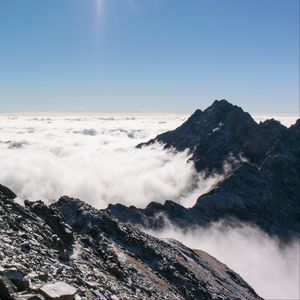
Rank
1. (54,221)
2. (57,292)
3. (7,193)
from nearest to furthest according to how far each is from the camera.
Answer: (57,292) < (7,193) < (54,221)

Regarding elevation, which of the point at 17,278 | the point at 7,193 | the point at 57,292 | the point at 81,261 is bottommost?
the point at 81,261

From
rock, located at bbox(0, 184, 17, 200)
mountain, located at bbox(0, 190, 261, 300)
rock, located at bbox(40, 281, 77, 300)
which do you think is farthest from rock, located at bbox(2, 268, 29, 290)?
rock, located at bbox(0, 184, 17, 200)

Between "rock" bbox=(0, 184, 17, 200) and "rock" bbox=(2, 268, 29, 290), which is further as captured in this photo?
"rock" bbox=(0, 184, 17, 200)

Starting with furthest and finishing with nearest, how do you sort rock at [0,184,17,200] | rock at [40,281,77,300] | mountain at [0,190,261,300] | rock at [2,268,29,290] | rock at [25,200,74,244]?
rock at [25,200,74,244]
rock at [0,184,17,200]
mountain at [0,190,261,300]
rock at [2,268,29,290]
rock at [40,281,77,300]

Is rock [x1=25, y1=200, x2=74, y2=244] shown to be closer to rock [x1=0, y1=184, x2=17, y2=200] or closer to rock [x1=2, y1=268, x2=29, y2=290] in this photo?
rock [x1=0, y1=184, x2=17, y2=200]

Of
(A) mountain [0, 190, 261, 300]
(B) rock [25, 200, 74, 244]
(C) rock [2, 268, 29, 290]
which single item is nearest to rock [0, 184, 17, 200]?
(A) mountain [0, 190, 261, 300]

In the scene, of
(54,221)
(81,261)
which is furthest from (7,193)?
(81,261)

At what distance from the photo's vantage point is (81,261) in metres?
51.9

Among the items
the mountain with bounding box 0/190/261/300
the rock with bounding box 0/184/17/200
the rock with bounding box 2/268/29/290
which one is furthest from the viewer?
the rock with bounding box 0/184/17/200

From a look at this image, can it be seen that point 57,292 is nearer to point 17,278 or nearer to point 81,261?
point 17,278

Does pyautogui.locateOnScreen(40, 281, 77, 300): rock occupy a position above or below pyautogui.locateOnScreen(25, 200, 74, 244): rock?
above

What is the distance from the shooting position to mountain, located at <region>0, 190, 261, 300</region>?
88.3 ft

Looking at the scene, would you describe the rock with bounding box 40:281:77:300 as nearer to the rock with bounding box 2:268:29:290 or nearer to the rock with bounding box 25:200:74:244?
the rock with bounding box 2:268:29:290

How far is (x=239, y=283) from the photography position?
124 metres
